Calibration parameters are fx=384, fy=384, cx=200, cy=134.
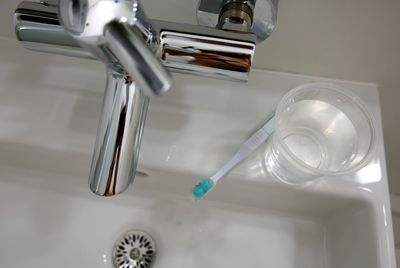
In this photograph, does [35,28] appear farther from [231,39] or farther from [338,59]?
[338,59]

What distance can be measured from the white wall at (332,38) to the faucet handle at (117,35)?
18 centimetres

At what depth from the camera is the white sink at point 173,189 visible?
416mm

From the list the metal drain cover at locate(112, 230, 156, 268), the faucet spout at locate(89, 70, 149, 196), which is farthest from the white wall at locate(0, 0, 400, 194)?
the metal drain cover at locate(112, 230, 156, 268)

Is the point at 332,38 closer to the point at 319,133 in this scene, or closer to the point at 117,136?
the point at 319,133

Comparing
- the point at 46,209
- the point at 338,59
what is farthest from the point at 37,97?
the point at 338,59

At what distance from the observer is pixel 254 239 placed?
1.48ft

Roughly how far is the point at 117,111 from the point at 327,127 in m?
0.25

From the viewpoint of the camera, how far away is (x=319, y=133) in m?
0.44

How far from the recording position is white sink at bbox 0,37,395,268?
416 millimetres

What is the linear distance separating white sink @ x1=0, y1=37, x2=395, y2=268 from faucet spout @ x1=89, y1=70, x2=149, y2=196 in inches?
3.4

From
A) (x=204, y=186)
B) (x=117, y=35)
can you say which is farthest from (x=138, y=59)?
(x=204, y=186)

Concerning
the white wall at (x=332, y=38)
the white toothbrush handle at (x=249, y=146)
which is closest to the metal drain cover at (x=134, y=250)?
the white toothbrush handle at (x=249, y=146)

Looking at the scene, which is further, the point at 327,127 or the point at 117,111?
the point at 327,127

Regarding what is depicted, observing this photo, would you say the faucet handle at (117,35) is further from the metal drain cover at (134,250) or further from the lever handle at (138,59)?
the metal drain cover at (134,250)
